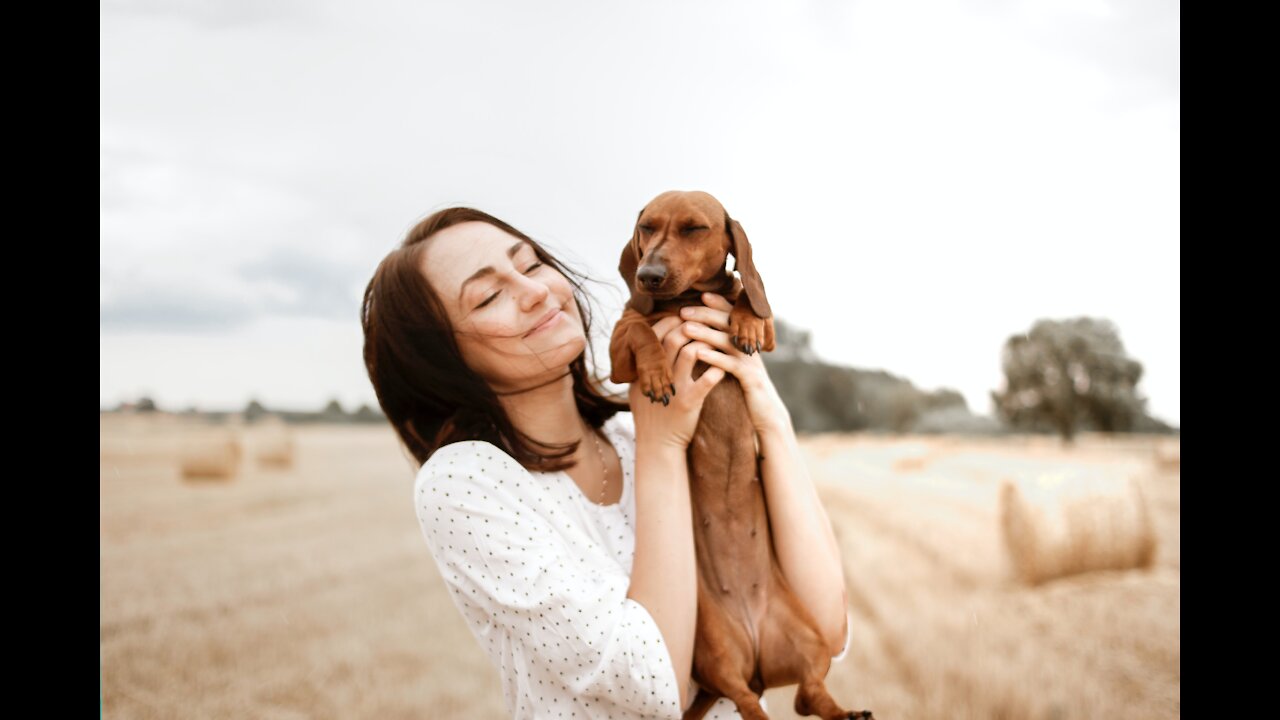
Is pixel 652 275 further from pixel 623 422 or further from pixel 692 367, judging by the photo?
pixel 623 422

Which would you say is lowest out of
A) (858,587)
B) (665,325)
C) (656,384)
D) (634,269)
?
(858,587)

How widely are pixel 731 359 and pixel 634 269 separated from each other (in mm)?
256

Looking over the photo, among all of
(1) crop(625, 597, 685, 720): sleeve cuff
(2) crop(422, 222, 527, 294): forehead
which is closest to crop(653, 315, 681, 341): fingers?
(2) crop(422, 222, 527, 294): forehead

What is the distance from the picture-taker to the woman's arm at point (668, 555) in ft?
4.61

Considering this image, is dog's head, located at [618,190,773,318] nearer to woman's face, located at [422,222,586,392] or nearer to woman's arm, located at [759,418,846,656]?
woman's face, located at [422,222,586,392]

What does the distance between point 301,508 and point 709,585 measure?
247 inches

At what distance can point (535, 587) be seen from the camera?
4.52 feet

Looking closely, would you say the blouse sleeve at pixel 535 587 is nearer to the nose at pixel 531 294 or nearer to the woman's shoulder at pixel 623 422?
the nose at pixel 531 294

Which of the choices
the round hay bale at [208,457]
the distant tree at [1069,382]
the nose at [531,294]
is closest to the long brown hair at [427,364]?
the nose at [531,294]

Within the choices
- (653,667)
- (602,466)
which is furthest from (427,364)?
(653,667)

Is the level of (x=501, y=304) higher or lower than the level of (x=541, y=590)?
higher

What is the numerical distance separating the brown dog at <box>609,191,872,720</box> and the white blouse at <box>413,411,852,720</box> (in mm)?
137

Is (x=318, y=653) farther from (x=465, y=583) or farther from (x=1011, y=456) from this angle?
(x=1011, y=456)
